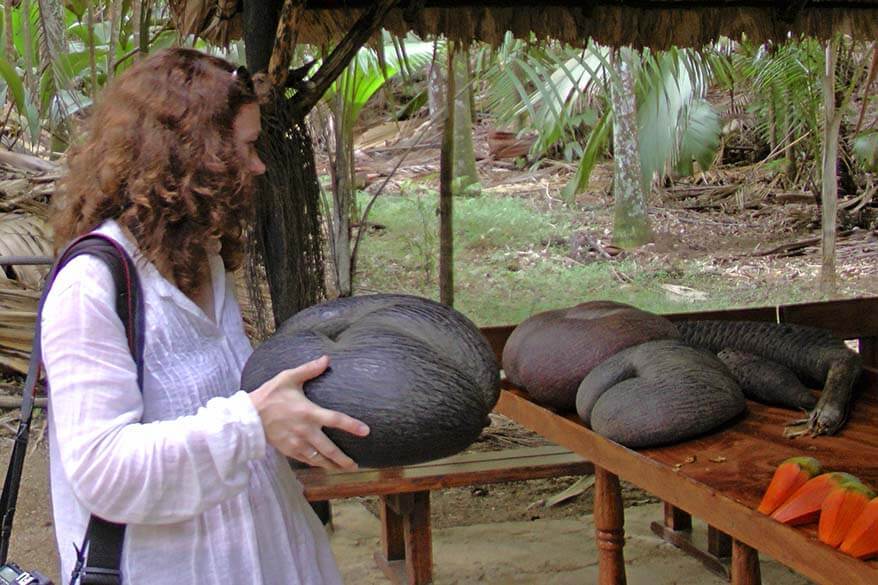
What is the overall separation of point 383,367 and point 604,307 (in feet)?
5.22

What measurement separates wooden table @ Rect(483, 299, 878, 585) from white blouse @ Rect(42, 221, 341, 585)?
2.72 ft

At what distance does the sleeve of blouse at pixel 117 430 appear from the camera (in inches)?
46.4

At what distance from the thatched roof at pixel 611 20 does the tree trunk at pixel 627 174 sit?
17.4ft

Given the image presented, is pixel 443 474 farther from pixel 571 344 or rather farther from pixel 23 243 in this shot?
pixel 23 243

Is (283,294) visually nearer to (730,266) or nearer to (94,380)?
(94,380)

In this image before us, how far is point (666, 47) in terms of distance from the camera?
3.87 m

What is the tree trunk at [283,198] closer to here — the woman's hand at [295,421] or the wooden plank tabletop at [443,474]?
the wooden plank tabletop at [443,474]

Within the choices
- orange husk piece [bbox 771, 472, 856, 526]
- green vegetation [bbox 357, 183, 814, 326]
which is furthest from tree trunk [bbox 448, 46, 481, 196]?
orange husk piece [bbox 771, 472, 856, 526]

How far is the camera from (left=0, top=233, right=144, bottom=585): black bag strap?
4.15 ft

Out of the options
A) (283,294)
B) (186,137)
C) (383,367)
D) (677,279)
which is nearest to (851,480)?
(383,367)

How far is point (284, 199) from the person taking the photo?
3225 mm

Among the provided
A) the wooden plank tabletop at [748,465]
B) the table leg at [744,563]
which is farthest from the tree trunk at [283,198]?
the table leg at [744,563]

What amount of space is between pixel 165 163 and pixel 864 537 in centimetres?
123

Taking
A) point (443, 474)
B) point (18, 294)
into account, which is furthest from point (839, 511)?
point (18, 294)
